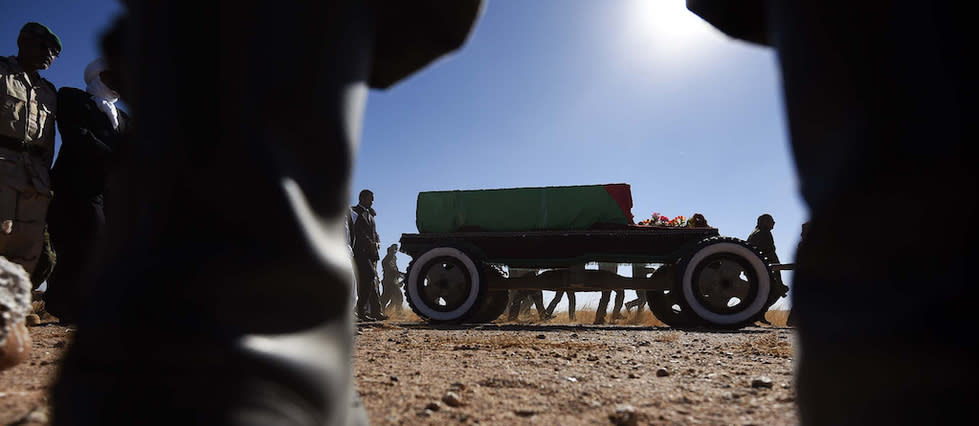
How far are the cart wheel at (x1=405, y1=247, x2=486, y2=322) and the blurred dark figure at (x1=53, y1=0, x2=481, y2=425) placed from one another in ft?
17.3

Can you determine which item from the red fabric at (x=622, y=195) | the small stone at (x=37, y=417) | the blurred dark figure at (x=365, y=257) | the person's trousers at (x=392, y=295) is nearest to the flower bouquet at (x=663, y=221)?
the red fabric at (x=622, y=195)

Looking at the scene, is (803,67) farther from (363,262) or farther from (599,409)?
(363,262)

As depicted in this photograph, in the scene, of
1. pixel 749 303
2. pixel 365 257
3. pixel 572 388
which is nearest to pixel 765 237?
pixel 749 303

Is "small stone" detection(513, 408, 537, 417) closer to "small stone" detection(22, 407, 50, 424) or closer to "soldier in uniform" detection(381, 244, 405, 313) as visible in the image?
"small stone" detection(22, 407, 50, 424)

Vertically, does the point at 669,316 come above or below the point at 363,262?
below

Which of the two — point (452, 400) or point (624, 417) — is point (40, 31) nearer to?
point (452, 400)

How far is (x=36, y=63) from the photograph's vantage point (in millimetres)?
3752

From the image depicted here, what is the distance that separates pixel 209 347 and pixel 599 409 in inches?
35.8

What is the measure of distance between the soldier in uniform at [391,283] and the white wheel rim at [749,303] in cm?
913

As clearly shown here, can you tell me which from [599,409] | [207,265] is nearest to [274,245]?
[207,265]

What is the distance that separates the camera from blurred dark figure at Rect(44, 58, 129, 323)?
3762 mm

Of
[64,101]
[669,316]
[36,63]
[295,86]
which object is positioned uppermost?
[36,63]

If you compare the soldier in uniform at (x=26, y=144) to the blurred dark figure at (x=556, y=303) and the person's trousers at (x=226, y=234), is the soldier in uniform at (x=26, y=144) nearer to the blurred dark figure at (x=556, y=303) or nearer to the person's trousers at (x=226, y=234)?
the person's trousers at (x=226, y=234)

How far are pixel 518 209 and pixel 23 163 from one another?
4.50m
